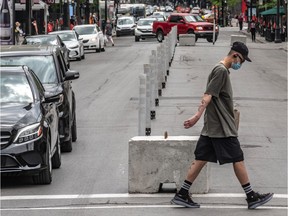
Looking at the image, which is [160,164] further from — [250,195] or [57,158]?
[57,158]

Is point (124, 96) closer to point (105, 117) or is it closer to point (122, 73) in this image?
point (105, 117)

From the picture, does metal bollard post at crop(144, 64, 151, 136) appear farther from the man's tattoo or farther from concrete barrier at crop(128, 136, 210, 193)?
the man's tattoo

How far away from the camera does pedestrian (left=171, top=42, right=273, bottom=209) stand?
33.9 feet

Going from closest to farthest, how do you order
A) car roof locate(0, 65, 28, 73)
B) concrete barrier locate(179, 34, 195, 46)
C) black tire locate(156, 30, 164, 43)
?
car roof locate(0, 65, 28, 73) → concrete barrier locate(179, 34, 195, 46) → black tire locate(156, 30, 164, 43)

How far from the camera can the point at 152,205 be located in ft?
35.6

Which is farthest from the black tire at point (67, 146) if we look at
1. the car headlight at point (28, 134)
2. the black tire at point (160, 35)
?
the black tire at point (160, 35)

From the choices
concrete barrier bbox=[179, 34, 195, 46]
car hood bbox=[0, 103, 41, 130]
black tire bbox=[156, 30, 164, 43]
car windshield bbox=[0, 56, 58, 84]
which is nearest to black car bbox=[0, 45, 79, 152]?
car windshield bbox=[0, 56, 58, 84]

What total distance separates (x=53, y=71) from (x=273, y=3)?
6668 cm

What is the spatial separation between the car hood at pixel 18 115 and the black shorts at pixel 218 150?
2528 mm

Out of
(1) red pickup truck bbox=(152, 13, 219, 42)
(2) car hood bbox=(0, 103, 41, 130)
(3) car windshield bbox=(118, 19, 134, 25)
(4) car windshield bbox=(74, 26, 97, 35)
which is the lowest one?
(3) car windshield bbox=(118, 19, 134, 25)

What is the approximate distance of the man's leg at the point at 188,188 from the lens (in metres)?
10.6

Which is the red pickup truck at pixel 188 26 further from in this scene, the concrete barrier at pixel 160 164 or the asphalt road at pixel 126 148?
the concrete barrier at pixel 160 164

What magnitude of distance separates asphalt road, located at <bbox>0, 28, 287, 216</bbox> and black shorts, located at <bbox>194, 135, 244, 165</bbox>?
59 centimetres

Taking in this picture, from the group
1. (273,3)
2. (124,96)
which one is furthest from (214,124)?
(273,3)
